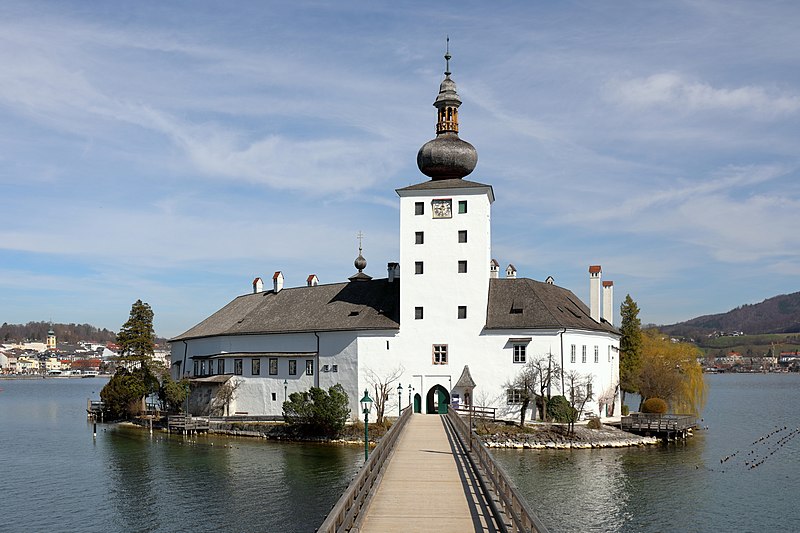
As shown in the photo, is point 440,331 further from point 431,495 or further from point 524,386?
point 431,495

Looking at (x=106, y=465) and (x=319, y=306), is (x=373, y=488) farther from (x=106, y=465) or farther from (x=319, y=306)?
(x=319, y=306)

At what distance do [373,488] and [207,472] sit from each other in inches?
822

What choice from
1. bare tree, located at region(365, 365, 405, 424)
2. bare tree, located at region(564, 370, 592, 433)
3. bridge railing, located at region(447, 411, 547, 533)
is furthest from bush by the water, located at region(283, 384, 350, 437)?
bridge railing, located at region(447, 411, 547, 533)

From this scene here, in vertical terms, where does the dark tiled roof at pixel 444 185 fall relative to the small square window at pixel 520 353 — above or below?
above

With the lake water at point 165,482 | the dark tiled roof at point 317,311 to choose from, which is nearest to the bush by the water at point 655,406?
the dark tiled roof at point 317,311

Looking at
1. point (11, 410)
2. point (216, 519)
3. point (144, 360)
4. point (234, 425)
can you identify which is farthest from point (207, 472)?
point (11, 410)

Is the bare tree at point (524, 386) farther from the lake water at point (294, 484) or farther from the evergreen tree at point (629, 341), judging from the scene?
the evergreen tree at point (629, 341)

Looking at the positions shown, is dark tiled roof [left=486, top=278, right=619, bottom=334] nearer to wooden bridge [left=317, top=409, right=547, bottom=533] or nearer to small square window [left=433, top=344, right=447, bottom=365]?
small square window [left=433, top=344, right=447, bottom=365]

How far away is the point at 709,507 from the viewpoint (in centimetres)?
3216

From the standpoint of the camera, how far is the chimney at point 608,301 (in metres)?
63.8

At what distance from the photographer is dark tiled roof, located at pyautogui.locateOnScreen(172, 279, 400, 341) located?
178ft

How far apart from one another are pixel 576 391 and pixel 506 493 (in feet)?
108

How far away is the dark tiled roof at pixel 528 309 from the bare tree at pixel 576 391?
9.91ft

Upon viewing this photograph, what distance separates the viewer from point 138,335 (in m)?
63.3
